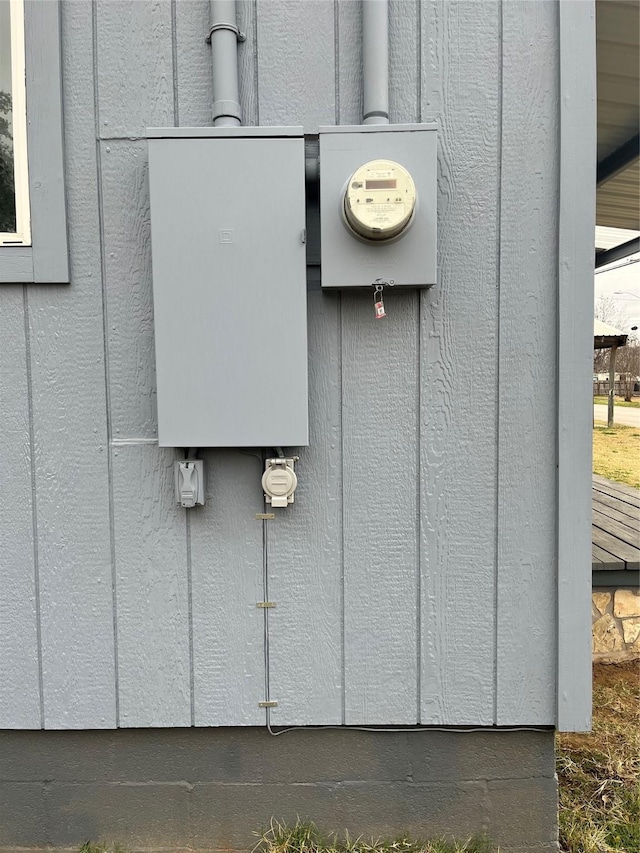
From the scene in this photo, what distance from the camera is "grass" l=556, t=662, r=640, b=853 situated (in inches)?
62.9

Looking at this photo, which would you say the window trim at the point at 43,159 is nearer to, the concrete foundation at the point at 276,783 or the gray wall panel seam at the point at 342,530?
the gray wall panel seam at the point at 342,530

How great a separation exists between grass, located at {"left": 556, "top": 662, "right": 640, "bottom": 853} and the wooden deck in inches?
21.2

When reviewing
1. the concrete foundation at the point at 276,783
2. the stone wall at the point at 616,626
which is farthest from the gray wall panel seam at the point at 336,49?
the stone wall at the point at 616,626

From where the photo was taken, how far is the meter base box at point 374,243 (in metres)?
1.34

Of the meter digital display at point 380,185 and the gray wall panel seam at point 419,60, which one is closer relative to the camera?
the meter digital display at point 380,185

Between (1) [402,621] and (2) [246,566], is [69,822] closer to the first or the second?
(2) [246,566]

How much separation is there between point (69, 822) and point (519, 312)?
2.04m

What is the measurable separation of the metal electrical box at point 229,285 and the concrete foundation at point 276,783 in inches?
37.9

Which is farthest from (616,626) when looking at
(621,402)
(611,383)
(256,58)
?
(621,402)

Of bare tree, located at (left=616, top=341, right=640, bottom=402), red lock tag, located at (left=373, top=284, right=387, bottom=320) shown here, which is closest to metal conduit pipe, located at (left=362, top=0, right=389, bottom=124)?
red lock tag, located at (left=373, top=284, right=387, bottom=320)

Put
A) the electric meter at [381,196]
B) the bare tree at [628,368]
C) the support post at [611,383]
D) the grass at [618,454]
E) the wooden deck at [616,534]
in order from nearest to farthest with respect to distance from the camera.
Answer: the electric meter at [381,196], the wooden deck at [616,534], the grass at [618,454], the support post at [611,383], the bare tree at [628,368]

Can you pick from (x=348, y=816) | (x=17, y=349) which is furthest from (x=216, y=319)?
(x=348, y=816)

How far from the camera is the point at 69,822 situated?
1.59 m

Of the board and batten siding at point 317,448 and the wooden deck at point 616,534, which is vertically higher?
the board and batten siding at point 317,448
